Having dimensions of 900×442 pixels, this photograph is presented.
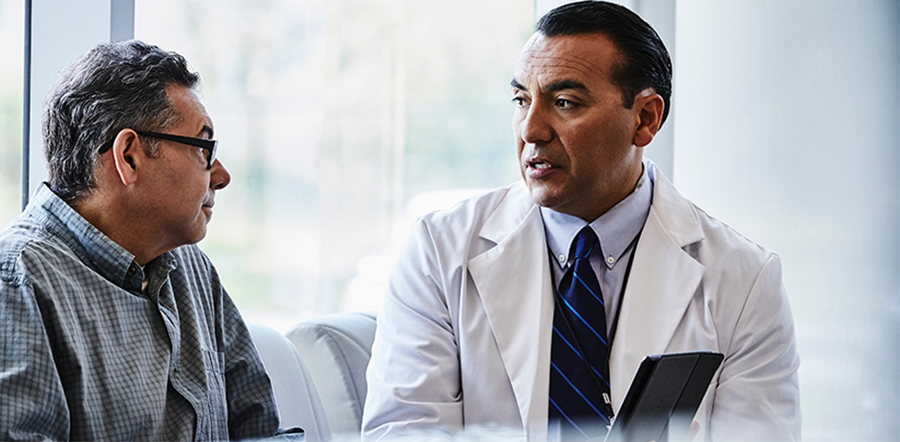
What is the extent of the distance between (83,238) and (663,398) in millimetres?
750

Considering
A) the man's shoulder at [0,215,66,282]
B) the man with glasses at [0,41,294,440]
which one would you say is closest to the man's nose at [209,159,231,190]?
the man with glasses at [0,41,294,440]

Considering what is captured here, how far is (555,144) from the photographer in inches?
53.8

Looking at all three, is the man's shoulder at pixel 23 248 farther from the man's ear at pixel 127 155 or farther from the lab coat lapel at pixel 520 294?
the lab coat lapel at pixel 520 294

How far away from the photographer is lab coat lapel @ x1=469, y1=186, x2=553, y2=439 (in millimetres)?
1275

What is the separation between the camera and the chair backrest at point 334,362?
1627 millimetres

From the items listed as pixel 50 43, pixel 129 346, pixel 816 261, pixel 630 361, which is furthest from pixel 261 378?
pixel 816 261

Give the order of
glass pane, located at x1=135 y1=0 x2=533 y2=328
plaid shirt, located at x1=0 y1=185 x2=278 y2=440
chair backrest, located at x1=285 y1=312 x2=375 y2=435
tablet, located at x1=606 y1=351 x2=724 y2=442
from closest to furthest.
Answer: tablet, located at x1=606 y1=351 x2=724 y2=442, plaid shirt, located at x1=0 y1=185 x2=278 y2=440, chair backrest, located at x1=285 y1=312 x2=375 y2=435, glass pane, located at x1=135 y1=0 x2=533 y2=328

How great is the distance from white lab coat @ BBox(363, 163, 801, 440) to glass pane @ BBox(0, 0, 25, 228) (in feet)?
2.31

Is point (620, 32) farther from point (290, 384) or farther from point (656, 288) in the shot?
point (290, 384)

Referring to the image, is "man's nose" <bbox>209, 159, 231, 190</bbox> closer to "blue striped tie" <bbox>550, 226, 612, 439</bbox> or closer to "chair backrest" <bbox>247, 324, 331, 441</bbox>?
"chair backrest" <bbox>247, 324, 331, 441</bbox>

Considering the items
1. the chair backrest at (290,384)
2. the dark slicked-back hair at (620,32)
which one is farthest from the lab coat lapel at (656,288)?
the chair backrest at (290,384)

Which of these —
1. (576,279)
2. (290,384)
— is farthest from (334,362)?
(576,279)

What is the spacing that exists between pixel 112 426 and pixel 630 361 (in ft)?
2.53

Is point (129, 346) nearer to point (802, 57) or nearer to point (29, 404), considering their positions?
point (29, 404)
